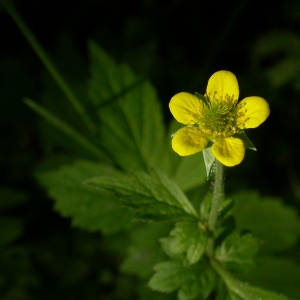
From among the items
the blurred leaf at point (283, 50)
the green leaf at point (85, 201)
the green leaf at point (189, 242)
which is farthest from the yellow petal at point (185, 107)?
the blurred leaf at point (283, 50)

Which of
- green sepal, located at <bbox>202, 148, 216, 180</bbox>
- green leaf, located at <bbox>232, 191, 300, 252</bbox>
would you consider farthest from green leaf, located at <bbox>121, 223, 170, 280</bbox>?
green sepal, located at <bbox>202, 148, 216, 180</bbox>

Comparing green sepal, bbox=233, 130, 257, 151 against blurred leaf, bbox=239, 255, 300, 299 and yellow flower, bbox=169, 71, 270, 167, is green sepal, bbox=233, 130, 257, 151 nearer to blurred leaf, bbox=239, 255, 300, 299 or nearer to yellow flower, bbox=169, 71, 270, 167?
yellow flower, bbox=169, 71, 270, 167

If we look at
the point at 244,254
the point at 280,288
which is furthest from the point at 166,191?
the point at 280,288

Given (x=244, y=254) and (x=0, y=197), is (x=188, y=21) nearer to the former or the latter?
(x=0, y=197)

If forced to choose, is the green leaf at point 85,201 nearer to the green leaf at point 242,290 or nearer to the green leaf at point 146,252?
the green leaf at point 146,252

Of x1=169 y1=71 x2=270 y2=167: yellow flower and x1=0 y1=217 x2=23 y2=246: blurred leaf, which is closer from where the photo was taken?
x1=169 y1=71 x2=270 y2=167: yellow flower

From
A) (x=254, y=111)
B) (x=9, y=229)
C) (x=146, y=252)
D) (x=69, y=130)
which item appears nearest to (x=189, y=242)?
(x=254, y=111)

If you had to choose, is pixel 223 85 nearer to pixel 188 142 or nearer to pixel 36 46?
pixel 188 142
